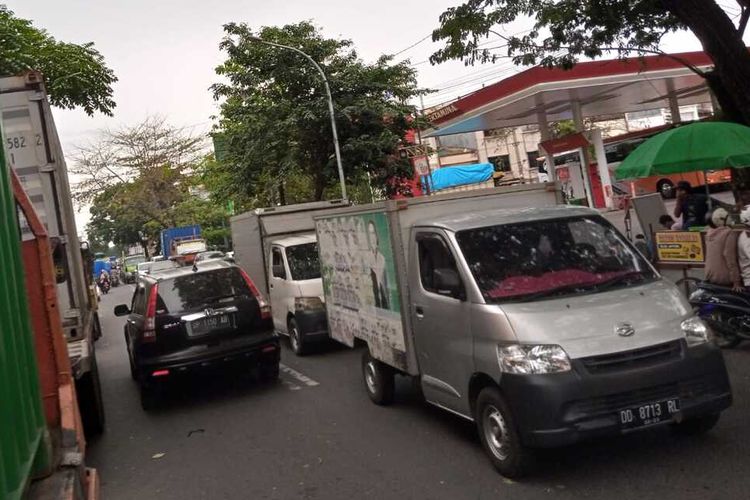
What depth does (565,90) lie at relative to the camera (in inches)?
817

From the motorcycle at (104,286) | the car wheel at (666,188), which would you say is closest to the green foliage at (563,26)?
the car wheel at (666,188)

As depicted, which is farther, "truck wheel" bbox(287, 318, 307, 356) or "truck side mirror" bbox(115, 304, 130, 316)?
"truck wheel" bbox(287, 318, 307, 356)

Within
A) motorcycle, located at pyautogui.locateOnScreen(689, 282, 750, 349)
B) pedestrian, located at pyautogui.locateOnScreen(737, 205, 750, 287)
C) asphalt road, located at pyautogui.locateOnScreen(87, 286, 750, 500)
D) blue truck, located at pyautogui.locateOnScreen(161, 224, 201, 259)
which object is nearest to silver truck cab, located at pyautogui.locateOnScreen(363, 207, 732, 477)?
asphalt road, located at pyautogui.locateOnScreen(87, 286, 750, 500)

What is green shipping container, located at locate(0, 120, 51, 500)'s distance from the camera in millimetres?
2205

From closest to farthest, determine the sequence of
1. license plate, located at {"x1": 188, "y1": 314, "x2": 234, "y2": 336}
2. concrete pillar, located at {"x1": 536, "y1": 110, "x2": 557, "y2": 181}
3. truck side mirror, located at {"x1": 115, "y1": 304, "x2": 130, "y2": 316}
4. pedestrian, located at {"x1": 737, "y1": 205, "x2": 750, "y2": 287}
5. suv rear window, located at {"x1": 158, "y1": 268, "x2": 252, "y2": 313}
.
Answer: pedestrian, located at {"x1": 737, "y1": 205, "x2": 750, "y2": 287} → license plate, located at {"x1": 188, "y1": 314, "x2": 234, "y2": 336} → suv rear window, located at {"x1": 158, "y1": 268, "x2": 252, "y2": 313} → truck side mirror, located at {"x1": 115, "y1": 304, "x2": 130, "y2": 316} → concrete pillar, located at {"x1": 536, "y1": 110, "x2": 557, "y2": 181}

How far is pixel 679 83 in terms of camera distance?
23.5m

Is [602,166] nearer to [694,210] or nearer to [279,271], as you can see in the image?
A: [694,210]

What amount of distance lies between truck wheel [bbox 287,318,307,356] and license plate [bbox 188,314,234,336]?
2.51 meters

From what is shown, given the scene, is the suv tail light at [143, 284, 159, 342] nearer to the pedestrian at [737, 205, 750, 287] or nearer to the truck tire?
the truck tire

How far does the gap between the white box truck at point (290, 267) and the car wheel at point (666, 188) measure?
20602 millimetres

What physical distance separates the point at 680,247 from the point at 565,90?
12954mm

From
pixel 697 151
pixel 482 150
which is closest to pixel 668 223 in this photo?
pixel 697 151

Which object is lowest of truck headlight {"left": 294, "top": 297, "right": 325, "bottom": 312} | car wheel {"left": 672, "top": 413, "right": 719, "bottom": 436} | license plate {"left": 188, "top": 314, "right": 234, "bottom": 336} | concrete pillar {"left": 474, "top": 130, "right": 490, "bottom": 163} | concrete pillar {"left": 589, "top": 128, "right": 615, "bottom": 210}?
car wheel {"left": 672, "top": 413, "right": 719, "bottom": 436}

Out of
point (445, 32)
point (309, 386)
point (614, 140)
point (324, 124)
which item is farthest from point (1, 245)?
point (614, 140)
